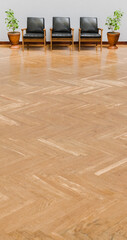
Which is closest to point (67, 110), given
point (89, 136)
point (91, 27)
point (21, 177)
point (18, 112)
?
point (18, 112)

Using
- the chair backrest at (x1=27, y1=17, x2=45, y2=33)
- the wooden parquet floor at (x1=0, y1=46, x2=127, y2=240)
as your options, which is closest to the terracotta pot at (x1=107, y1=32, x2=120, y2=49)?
the chair backrest at (x1=27, y1=17, x2=45, y2=33)

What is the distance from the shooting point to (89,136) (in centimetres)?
378

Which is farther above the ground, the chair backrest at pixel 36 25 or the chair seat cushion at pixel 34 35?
the chair backrest at pixel 36 25

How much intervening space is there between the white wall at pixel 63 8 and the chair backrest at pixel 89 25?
500mm

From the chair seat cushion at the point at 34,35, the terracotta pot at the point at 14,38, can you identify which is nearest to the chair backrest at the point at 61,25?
the chair seat cushion at the point at 34,35

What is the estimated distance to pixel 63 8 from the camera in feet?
31.8

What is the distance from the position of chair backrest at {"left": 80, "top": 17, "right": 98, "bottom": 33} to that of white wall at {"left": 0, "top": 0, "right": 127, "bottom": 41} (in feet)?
1.64

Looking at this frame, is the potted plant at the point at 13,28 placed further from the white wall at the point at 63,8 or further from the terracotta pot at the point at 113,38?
the terracotta pot at the point at 113,38

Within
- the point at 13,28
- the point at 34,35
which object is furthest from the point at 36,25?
the point at 13,28

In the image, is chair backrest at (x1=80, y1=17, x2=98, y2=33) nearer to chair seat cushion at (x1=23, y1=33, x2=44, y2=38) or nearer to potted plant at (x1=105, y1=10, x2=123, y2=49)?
potted plant at (x1=105, y1=10, x2=123, y2=49)

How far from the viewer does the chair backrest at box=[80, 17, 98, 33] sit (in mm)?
9258

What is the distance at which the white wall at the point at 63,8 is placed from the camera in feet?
31.7

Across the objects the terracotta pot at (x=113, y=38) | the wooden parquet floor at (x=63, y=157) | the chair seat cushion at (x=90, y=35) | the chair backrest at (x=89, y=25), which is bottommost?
the wooden parquet floor at (x=63, y=157)

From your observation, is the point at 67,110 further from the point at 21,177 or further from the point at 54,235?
the point at 54,235
